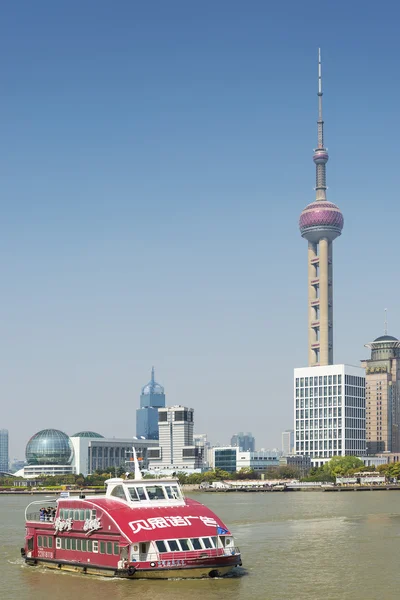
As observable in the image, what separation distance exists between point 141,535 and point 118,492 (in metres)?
6.00

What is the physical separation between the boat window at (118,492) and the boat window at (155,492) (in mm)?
1613

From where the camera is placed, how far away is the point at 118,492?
206 feet

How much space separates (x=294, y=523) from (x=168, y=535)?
5183cm

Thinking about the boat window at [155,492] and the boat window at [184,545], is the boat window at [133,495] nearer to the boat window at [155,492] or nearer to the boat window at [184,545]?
the boat window at [155,492]

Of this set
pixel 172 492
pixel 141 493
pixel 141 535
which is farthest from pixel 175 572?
pixel 172 492

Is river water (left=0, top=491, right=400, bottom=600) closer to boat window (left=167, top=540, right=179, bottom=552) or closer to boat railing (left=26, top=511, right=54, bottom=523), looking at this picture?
boat window (left=167, top=540, right=179, bottom=552)

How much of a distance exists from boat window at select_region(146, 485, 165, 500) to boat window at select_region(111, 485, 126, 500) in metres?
1.61

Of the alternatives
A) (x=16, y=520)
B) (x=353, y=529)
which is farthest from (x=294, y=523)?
(x=16, y=520)

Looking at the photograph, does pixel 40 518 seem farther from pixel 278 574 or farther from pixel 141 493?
pixel 278 574

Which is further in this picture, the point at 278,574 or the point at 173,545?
the point at 278,574

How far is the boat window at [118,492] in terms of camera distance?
2451 inches

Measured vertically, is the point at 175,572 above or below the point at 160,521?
below

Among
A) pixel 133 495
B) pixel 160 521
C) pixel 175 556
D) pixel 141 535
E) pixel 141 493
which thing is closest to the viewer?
pixel 175 556

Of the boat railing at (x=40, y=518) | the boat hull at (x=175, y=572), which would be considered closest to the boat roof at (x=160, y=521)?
the boat hull at (x=175, y=572)
